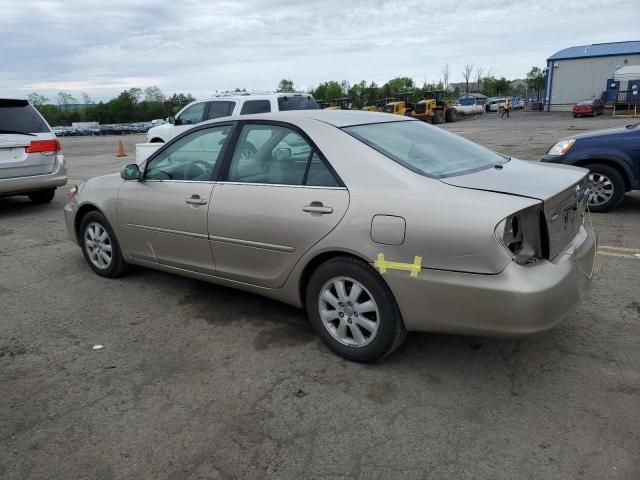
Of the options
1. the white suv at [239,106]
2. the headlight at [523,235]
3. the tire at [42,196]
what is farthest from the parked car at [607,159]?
the tire at [42,196]

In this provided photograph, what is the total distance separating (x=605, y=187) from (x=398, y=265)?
5.18 metres

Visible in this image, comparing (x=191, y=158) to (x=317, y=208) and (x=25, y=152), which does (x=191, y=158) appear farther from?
(x=25, y=152)

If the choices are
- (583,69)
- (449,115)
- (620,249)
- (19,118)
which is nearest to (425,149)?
(620,249)

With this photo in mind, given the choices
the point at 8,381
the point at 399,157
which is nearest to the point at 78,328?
the point at 8,381

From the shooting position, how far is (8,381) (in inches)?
127

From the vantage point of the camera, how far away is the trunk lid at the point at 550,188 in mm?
2844

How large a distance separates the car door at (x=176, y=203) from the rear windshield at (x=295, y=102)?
668 centimetres

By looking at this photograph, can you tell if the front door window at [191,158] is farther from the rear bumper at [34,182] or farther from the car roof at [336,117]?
the rear bumper at [34,182]

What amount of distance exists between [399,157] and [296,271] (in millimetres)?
971

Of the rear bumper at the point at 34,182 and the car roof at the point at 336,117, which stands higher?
the car roof at the point at 336,117

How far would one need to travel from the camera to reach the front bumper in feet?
8.60

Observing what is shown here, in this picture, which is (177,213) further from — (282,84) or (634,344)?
(282,84)

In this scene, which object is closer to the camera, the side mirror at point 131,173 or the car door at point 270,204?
the car door at point 270,204

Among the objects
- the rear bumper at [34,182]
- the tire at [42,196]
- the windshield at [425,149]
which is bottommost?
the tire at [42,196]
